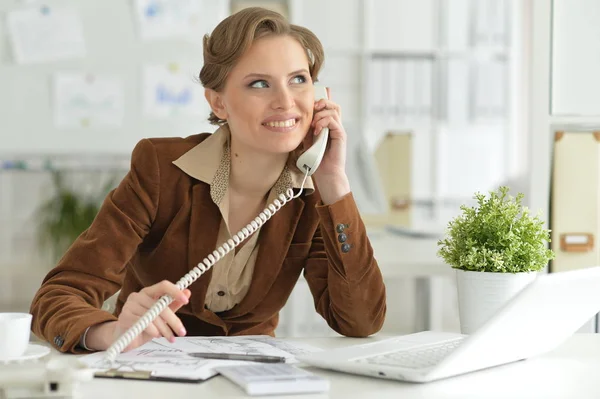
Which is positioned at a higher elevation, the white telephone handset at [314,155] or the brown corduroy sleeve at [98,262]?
the white telephone handset at [314,155]

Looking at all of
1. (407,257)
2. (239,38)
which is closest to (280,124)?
(239,38)

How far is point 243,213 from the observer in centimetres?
159

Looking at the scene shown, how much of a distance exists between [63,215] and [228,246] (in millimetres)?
2961

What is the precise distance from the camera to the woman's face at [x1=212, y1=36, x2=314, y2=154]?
146 centimetres

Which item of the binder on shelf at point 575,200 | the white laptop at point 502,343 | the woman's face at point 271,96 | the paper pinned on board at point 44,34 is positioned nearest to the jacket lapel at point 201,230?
the woman's face at point 271,96

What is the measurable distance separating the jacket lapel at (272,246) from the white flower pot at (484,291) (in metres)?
0.39

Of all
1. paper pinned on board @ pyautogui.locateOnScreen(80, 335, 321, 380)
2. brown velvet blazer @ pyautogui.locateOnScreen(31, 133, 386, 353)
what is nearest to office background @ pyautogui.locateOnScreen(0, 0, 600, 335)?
brown velvet blazer @ pyautogui.locateOnScreen(31, 133, 386, 353)

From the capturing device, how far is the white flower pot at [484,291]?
1311 mm

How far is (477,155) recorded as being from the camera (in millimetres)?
5082

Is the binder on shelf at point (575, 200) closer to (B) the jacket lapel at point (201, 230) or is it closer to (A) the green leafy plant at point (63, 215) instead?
(B) the jacket lapel at point (201, 230)

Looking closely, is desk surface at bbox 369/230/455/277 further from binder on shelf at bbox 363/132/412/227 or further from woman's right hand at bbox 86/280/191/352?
woman's right hand at bbox 86/280/191/352

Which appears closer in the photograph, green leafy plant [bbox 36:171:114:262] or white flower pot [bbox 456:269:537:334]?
white flower pot [bbox 456:269:537:334]

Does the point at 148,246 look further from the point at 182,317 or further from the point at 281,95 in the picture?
the point at 281,95

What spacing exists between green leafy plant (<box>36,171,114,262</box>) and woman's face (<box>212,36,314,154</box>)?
2.69 metres
